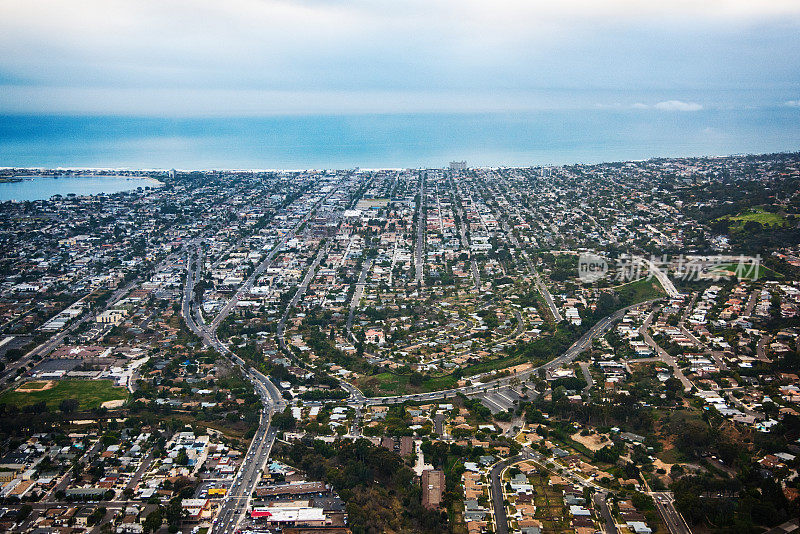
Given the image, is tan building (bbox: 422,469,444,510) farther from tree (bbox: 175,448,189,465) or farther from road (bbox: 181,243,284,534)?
tree (bbox: 175,448,189,465)

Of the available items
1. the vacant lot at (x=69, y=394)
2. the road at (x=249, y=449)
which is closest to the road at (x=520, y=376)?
the road at (x=249, y=449)

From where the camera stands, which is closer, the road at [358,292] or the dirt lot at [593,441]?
the dirt lot at [593,441]

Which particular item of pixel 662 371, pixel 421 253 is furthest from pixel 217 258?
pixel 662 371

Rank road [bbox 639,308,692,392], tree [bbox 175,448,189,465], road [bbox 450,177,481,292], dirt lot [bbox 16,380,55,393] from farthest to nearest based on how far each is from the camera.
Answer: road [bbox 450,177,481,292] → dirt lot [bbox 16,380,55,393] → road [bbox 639,308,692,392] → tree [bbox 175,448,189,465]

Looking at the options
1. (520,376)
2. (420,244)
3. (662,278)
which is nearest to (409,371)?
(520,376)

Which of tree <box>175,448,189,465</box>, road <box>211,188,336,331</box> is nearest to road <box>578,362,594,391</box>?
tree <box>175,448,189,465</box>

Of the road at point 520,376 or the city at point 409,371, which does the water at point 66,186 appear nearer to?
the city at point 409,371
